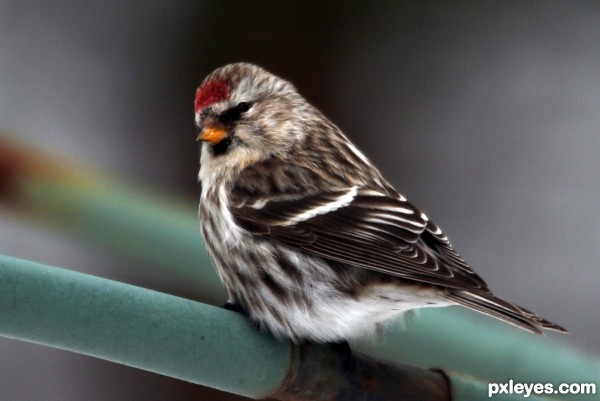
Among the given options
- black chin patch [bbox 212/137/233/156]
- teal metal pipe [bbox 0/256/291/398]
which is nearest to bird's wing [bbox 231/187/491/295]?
black chin patch [bbox 212/137/233/156]

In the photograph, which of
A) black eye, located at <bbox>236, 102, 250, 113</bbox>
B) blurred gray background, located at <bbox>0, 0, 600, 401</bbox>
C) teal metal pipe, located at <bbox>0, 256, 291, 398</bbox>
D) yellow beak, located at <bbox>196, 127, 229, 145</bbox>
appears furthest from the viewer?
blurred gray background, located at <bbox>0, 0, 600, 401</bbox>

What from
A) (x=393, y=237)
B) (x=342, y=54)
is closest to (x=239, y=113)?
(x=393, y=237)

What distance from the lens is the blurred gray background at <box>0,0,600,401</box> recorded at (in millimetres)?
4707

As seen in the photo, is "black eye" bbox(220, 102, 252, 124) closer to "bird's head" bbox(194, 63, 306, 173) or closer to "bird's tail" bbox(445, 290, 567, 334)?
"bird's head" bbox(194, 63, 306, 173)

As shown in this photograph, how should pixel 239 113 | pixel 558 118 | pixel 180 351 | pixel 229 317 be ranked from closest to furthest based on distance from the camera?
pixel 180 351
pixel 229 317
pixel 239 113
pixel 558 118

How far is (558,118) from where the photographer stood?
5.54 m

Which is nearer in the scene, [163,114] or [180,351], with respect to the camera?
[180,351]

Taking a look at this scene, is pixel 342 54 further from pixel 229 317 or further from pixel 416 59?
pixel 229 317

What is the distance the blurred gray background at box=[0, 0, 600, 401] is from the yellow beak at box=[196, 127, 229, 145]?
187 centimetres

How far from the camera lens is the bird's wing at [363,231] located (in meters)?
2.19

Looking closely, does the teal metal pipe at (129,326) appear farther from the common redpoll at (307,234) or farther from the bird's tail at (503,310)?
the bird's tail at (503,310)

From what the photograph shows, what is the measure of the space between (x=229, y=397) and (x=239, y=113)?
1714 mm

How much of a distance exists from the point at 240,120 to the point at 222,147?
79mm

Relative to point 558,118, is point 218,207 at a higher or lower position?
lower
